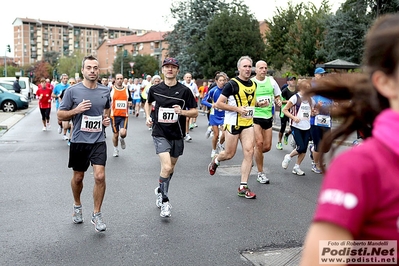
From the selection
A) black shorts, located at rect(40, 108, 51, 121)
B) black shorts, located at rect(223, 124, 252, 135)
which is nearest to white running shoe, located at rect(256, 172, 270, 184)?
black shorts, located at rect(223, 124, 252, 135)

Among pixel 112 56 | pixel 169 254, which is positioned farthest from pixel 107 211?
pixel 112 56

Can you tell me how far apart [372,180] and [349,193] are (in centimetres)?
7

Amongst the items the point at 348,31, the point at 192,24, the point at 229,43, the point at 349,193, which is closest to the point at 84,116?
the point at 349,193

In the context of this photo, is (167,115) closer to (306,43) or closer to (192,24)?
(306,43)

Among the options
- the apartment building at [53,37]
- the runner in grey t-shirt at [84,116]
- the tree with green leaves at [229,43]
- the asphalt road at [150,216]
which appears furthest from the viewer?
the apartment building at [53,37]

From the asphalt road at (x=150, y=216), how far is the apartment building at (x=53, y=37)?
152 metres

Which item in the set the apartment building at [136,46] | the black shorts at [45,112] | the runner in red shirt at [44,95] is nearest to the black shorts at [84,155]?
the runner in red shirt at [44,95]

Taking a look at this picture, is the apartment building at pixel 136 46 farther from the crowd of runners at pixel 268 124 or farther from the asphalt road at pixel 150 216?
the asphalt road at pixel 150 216

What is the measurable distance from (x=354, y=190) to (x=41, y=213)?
5862mm

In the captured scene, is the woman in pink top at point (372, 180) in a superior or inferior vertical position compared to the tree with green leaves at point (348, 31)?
inferior

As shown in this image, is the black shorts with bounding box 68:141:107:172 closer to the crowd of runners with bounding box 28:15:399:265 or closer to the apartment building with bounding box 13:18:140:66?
the crowd of runners with bounding box 28:15:399:265

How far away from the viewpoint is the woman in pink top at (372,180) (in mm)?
1329

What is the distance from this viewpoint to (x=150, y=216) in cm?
645

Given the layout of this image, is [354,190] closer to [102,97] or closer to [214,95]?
[102,97]
